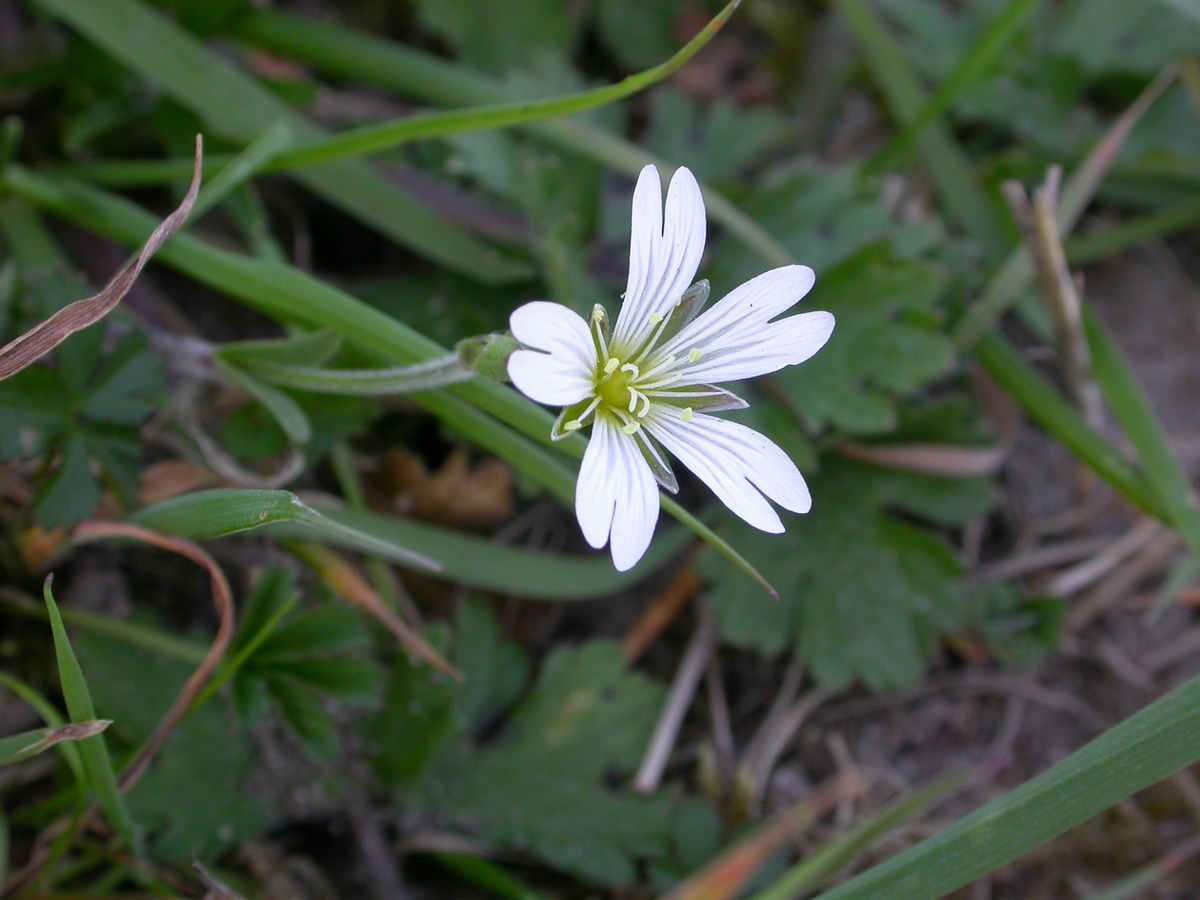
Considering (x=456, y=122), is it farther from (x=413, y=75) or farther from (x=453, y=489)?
(x=453, y=489)

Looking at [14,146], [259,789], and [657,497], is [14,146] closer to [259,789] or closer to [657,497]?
[259,789]

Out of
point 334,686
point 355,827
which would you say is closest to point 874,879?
point 334,686

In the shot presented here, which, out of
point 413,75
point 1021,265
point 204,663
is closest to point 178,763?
point 204,663

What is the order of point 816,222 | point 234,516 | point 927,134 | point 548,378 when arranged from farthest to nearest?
point 927,134
point 816,222
point 234,516
point 548,378

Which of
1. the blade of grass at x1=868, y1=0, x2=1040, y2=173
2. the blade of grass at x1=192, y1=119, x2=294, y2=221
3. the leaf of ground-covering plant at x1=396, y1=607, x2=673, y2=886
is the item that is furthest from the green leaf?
the blade of grass at x1=868, y1=0, x2=1040, y2=173

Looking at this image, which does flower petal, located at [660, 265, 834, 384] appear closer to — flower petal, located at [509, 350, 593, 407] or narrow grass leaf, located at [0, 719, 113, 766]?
flower petal, located at [509, 350, 593, 407]

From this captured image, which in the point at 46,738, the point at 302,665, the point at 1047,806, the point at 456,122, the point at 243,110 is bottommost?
the point at 1047,806
